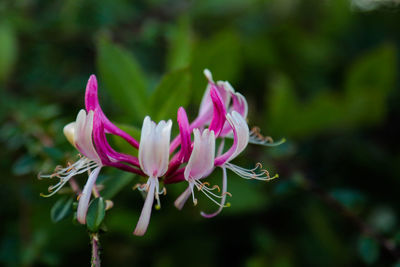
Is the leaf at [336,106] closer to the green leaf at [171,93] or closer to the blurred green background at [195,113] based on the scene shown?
the blurred green background at [195,113]

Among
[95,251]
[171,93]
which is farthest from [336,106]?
[95,251]

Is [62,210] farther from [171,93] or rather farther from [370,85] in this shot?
[370,85]

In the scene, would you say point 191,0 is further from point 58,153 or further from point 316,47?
point 58,153

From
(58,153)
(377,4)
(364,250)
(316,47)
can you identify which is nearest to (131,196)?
(58,153)

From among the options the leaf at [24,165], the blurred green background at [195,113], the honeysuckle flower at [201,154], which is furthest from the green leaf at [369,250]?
the leaf at [24,165]

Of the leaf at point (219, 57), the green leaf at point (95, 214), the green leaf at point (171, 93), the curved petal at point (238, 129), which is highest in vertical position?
the curved petal at point (238, 129)

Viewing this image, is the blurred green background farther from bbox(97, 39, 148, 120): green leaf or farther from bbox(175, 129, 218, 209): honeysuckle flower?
bbox(175, 129, 218, 209): honeysuckle flower

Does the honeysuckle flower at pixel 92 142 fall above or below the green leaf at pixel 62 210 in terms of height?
above

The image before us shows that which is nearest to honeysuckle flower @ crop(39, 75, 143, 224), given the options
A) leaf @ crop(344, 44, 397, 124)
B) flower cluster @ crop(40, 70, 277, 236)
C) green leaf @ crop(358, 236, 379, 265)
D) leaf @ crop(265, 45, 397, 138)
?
flower cluster @ crop(40, 70, 277, 236)
